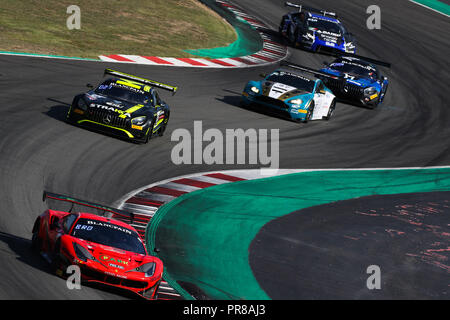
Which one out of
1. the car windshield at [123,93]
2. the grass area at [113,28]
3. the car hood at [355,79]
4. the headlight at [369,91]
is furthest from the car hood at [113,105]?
the headlight at [369,91]

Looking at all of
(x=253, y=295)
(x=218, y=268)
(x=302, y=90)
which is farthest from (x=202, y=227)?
(x=302, y=90)

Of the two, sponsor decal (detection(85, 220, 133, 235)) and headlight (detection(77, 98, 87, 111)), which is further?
headlight (detection(77, 98, 87, 111))

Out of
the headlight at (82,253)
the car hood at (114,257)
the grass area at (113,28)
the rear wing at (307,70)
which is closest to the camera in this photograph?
the headlight at (82,253)

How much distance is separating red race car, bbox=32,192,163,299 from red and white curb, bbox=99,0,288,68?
15.2 m

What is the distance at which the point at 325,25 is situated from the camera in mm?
33750

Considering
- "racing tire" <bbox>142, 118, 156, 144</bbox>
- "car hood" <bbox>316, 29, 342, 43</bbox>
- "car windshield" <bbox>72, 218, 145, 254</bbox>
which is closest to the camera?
"car windshield" <bbox>72, 218, 145, 254</bbox>

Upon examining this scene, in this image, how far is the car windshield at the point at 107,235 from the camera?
456 inches

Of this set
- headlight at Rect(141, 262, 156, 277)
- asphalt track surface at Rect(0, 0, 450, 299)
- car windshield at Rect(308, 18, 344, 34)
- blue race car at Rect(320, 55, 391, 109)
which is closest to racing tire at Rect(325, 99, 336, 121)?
asphalt track surface at Rect(0, 0, 450, 299)

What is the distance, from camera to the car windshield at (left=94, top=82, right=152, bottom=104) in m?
19.3

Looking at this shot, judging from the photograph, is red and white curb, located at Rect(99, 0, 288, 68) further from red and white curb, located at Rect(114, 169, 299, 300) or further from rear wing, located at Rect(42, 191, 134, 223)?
rear wing, located at Rect(42, 191, 134, 223)

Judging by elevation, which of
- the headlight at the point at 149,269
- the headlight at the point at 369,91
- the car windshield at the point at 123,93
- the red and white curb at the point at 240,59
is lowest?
the red and white curb at the point at 240,59

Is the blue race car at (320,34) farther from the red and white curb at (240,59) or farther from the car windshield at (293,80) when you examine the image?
the car windshield at (293,80)

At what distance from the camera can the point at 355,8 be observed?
4359 cm
